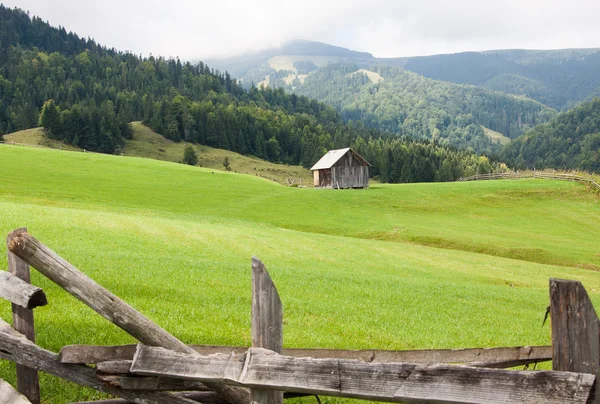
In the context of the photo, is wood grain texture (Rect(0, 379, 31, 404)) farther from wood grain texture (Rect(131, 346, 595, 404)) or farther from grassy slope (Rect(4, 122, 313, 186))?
grassy slope (Rect(4, 122, 313, 186))

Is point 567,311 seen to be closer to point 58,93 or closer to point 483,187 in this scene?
point 483,187

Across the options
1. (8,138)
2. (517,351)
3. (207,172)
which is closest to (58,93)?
(8,138)

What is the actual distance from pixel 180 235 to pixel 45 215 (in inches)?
299

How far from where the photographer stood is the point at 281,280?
859 inches

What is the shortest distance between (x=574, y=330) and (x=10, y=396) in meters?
5.83

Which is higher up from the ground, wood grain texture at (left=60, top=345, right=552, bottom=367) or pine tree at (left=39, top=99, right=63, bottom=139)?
pine tree at (left=39, top=99, right=63, bottom=139)

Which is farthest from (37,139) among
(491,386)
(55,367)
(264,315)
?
(491,386)

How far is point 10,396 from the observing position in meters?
6.06

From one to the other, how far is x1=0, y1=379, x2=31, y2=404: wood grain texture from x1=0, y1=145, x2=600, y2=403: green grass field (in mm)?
1577

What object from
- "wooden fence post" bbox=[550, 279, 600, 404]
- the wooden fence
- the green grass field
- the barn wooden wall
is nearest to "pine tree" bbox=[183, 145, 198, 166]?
the green grass field

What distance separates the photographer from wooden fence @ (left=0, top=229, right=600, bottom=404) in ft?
12.3

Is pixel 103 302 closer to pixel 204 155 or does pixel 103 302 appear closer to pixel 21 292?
pixel 21 292

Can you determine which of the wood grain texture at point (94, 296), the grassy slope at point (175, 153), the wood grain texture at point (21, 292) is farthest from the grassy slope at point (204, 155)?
the wood grain texture at point (94, 296)

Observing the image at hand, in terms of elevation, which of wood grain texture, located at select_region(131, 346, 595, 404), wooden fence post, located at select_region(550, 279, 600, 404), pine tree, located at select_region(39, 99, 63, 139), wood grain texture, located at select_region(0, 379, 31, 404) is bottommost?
wood grain texture, located at select_region(0, 379, 31, 404)
